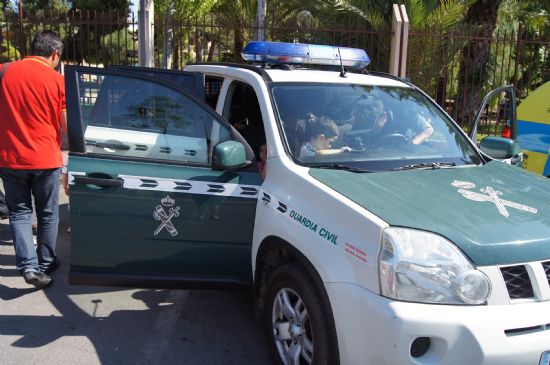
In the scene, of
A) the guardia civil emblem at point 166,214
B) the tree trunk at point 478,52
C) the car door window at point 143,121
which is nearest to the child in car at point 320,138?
the car door window at point 143,121

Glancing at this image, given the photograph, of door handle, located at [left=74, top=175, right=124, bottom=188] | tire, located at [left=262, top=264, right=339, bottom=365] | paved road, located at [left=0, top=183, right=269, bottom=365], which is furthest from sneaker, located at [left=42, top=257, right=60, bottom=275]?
tire, located at [left=262, top=264, right=339, bottom=365]

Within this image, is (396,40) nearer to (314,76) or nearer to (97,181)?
(314,76)

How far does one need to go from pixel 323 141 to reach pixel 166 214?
1075 millimetres

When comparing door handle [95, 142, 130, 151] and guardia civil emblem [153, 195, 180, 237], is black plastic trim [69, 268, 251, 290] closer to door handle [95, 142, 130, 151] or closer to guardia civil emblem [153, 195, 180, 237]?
guardia civil emblem [153, 195, 180, 237]

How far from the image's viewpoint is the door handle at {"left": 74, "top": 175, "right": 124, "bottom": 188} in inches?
130

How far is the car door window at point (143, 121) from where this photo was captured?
3.49 m

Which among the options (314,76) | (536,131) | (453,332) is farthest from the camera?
(536,131)

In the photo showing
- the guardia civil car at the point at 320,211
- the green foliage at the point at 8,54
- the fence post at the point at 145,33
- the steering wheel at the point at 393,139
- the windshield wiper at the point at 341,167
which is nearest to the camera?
the guardia civil car at the point at 320,211

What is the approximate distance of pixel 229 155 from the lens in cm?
317

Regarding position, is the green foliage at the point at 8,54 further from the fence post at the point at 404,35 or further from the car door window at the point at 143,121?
the car door window at the point at 143,121

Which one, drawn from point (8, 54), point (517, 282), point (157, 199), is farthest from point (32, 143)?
point (8, 54)

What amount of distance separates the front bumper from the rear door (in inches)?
48.8

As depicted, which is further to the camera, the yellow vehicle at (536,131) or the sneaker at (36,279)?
the yellow vehicle at (536,131)

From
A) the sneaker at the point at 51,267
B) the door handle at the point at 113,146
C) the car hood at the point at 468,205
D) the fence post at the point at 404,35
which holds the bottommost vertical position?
the sneaker at the point at 51,267
